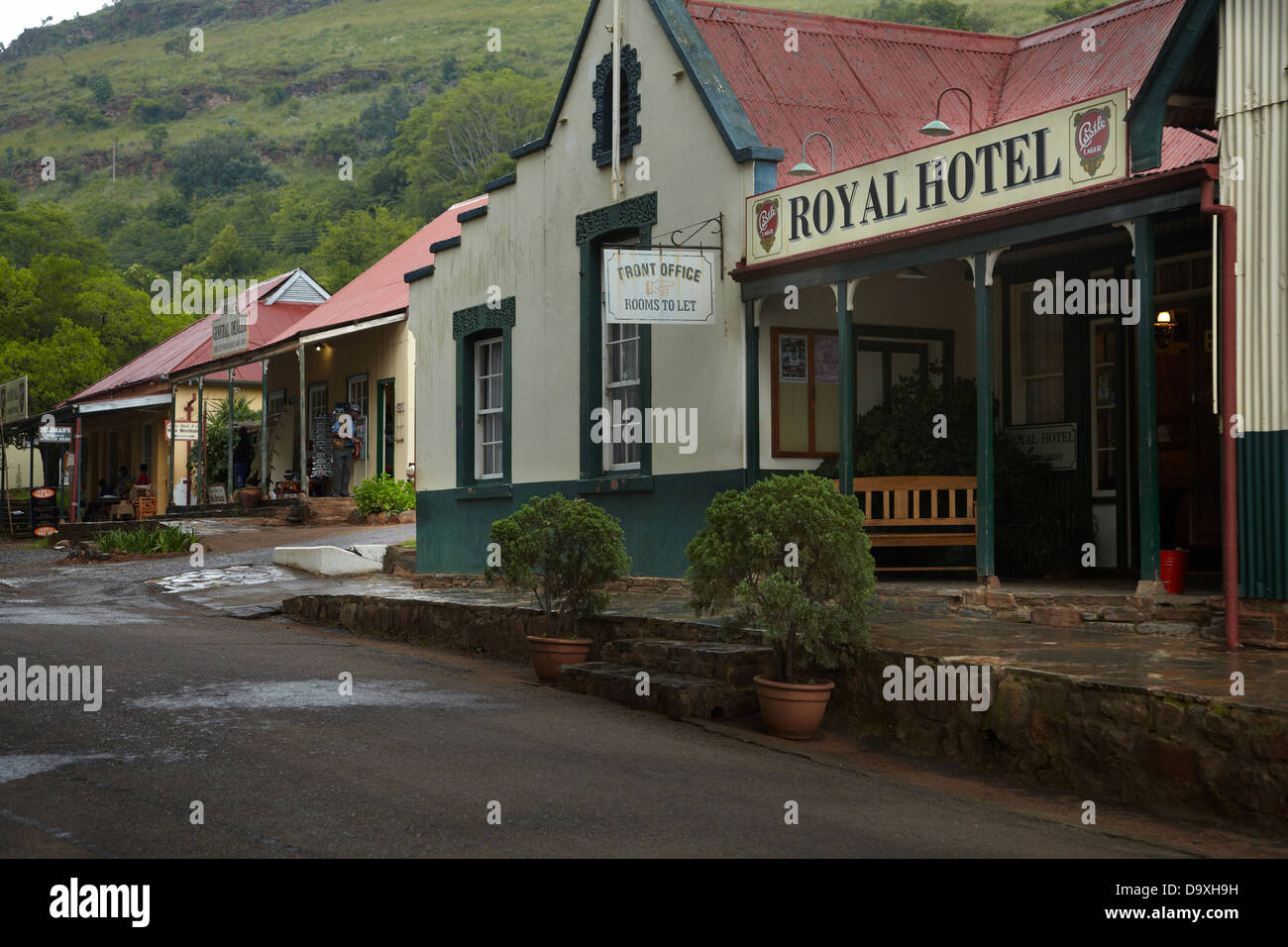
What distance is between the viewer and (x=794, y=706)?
29.1 ft

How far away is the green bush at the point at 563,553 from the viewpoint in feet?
36.5

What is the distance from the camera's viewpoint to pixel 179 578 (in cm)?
2027

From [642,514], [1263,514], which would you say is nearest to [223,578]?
[642,514]

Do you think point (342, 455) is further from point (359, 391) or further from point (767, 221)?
point (767, 221)

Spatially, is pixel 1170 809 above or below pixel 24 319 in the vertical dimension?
below

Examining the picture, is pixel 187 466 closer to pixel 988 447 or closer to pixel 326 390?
pixel 326 390

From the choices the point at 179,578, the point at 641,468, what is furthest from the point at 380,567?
the point at 641,468

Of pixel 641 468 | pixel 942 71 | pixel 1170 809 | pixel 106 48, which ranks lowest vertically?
pixel 1170 809

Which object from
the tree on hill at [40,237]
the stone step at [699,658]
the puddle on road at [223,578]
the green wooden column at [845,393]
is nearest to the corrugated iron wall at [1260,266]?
the stone step at [699,658]

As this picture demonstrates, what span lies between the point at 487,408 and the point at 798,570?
31.8ft

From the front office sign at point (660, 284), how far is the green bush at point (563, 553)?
2.37 metres

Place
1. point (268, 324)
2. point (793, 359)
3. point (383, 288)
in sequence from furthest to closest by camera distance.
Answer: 1. point (268, 324)
2. point (383, 288)
3. point (793, 359)

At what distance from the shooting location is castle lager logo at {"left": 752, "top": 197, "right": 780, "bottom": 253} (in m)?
13.1
